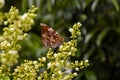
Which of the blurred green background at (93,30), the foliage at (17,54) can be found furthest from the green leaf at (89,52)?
the foliage at (17,54)

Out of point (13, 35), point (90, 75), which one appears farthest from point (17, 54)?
point (90, 75)

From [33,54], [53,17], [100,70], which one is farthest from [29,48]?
[100,70]

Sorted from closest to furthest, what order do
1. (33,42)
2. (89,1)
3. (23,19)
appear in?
(23,19), (89,1), (33,42)

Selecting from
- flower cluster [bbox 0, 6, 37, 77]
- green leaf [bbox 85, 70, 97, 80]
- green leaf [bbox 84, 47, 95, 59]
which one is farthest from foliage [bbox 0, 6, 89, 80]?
green leaf [bbox 84, 47, 95, 59]

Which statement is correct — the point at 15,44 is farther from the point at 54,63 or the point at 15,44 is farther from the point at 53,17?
the point at 53,17

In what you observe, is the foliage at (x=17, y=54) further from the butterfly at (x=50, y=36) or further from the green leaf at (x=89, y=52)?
the green leaf at (x=89, y=52)

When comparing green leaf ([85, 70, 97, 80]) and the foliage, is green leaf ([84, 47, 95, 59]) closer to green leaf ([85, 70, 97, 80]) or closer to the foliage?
green leaf ([85, 70, 97, 80])
